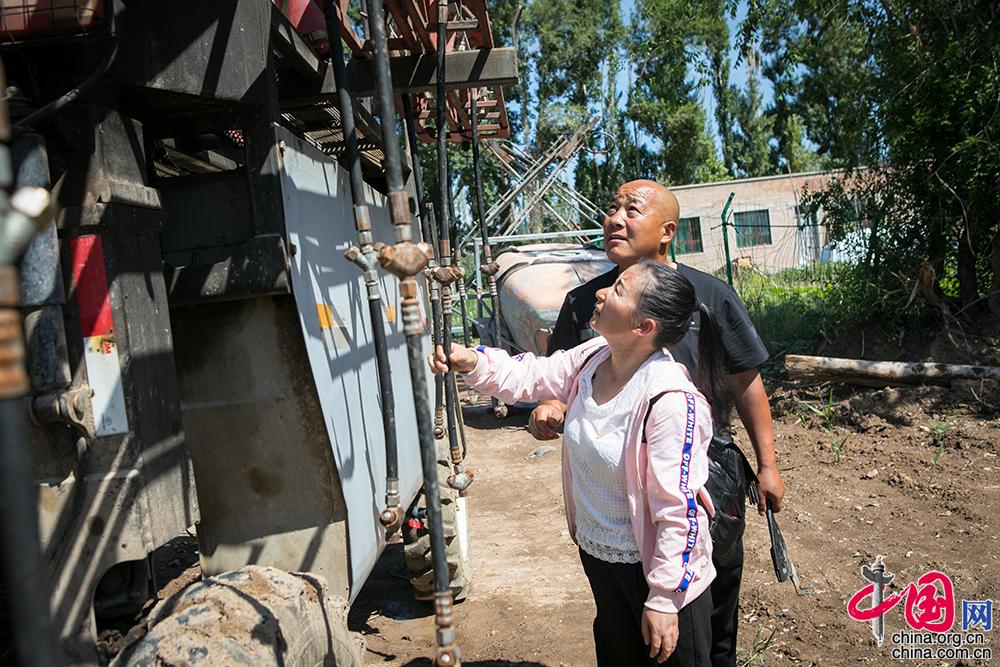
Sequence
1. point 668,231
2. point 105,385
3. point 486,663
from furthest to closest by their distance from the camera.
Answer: point 486,663
point 668,231
point 105,385

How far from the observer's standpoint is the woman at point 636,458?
6.63 ft

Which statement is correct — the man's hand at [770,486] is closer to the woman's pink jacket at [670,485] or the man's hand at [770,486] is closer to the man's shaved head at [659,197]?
the woman's pink jacket at [670,485]

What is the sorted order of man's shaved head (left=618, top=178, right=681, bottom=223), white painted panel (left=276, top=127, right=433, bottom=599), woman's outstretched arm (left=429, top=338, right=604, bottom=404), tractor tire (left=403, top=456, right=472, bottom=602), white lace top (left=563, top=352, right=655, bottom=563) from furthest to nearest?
tractor tire (left=403, top=456, right=472, bottom=602)
man's shaved head (left=618, top=178, right=681, bottom=223)
white painted panel (left=276, top=127, right=433, bottom=599)
woman's outstretched arm (left=429, top=338, right=604, bottom=404)
white lace top (left=563, top=352, right=655, bottom=563)

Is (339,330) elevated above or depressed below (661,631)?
above

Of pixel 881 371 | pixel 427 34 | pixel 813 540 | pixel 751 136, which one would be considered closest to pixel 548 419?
pixel 427 34

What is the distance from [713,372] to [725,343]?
6.8 inches

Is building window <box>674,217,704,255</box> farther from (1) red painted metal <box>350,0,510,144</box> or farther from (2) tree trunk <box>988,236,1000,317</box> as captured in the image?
(1) red painted metal <box>350,0,510,144</box>

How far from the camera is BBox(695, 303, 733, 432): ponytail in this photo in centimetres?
257

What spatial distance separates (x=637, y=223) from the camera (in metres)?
2.69

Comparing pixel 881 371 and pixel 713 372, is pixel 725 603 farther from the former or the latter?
pixel 881 371

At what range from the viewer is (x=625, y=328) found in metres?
2.22

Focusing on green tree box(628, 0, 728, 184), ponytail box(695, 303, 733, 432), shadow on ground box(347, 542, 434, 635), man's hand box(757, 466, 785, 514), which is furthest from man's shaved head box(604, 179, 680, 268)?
green tree box(628, 0, 728, 184)

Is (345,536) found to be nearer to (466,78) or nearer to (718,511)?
(718,511)

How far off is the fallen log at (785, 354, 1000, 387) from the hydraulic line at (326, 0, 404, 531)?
A: 22.2ft
